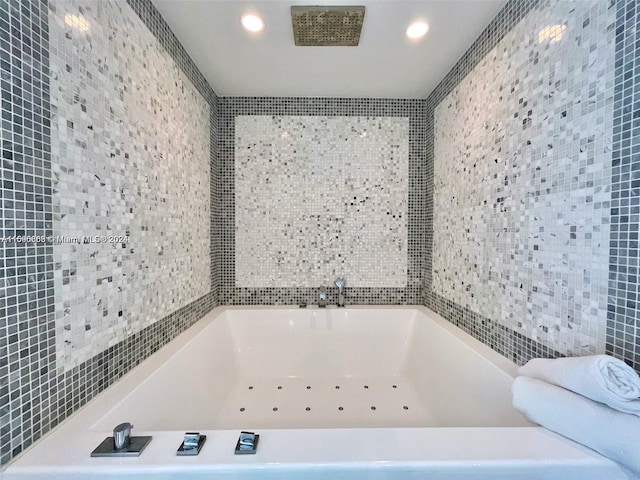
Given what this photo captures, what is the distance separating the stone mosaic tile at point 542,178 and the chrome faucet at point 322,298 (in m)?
1.05

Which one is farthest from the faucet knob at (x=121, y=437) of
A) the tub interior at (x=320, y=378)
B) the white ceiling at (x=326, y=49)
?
the white ceiling at (x=326, y=49)

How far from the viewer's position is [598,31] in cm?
91

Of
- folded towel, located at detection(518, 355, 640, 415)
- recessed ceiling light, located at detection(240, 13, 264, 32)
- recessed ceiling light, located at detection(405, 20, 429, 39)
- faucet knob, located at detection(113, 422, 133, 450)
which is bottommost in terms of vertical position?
faucet knob, located at detection(113, 422, 133, 450)

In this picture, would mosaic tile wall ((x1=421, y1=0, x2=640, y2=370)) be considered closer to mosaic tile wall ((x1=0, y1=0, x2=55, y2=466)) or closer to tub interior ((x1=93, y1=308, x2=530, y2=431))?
tub interior ((x1=93, y1=308, x2=530, y2=431))

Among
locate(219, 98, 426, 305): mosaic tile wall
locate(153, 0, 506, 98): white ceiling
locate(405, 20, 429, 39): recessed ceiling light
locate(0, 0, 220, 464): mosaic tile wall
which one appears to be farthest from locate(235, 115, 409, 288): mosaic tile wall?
locate(0, 0, 220, 464): mosaic tile wall

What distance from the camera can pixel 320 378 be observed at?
2.02 metres

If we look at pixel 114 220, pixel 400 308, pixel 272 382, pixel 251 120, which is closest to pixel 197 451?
pixel 114 220

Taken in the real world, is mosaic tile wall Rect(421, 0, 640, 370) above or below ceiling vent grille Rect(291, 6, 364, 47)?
below

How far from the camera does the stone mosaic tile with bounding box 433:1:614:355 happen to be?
Answer: 918 millimetres

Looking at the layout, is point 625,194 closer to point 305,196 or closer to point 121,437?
point 121,437

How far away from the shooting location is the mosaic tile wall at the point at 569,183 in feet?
2.76

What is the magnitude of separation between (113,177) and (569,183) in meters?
1.84

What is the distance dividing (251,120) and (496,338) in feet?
7.75

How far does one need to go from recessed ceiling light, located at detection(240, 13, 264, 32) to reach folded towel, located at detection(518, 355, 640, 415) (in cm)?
206
